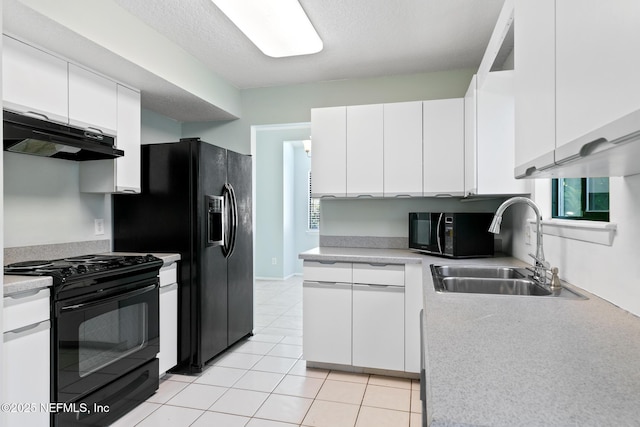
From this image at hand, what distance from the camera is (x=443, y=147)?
2.88m

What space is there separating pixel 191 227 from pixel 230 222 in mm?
430

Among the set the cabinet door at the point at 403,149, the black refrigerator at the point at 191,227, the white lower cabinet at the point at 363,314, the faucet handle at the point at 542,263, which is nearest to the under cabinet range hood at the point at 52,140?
the black refrigerator at the point at 191,227

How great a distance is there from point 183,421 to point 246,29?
240 cm

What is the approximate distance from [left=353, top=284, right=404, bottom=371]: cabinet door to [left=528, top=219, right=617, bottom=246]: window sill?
1067 mm

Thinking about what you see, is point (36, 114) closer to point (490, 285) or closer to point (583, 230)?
point (490, 285)

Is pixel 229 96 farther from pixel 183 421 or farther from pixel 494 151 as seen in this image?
pixel 183 421

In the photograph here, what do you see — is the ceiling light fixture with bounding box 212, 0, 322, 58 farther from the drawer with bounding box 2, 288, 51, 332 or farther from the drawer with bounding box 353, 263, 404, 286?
the drawer with bounding box 2, 288, 51, 332

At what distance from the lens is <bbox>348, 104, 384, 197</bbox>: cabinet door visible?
3.00m

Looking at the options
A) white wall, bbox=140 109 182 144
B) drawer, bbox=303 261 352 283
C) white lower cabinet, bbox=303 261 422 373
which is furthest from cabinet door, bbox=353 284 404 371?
white wall, bbox=140 109 182 144

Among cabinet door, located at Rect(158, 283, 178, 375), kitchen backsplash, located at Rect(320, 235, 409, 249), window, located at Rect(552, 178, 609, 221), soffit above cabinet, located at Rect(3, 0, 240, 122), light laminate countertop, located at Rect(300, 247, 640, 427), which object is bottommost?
cabinet door, located at Rect(158, 283, 178, 375)

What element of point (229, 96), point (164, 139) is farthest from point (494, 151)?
point (164, 139)

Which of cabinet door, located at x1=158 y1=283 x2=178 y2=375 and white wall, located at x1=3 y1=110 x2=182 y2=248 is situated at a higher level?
white wall, located at x1=3 y1=110 x2=182 y2=248

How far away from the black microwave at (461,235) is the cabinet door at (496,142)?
0.30 m

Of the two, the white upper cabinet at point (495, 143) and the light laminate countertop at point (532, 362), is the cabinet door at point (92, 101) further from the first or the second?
the white upper cabinet at point (495, 143)
